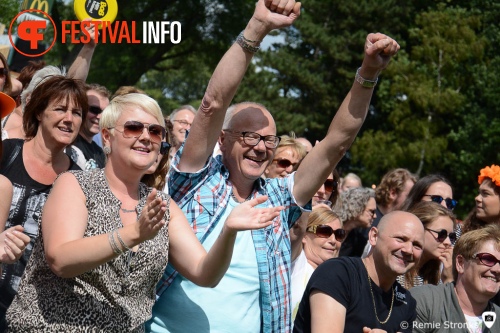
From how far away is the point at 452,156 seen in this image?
109ft

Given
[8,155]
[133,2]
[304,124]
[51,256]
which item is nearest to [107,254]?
[51,256]

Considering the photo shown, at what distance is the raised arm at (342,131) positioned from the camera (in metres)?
3.97

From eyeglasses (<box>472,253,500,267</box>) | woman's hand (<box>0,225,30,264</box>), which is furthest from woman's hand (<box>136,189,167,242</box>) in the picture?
eyeglasses (<box>472,253,500,267</box>)

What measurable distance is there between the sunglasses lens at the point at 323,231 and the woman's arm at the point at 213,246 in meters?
2.61

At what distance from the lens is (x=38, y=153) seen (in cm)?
451

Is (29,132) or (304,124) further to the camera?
(304,124)

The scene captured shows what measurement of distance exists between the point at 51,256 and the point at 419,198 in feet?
15.7

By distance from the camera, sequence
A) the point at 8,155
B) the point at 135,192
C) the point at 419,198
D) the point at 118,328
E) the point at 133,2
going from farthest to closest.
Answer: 1. the point at 133,2
2. the point at 419,198
3. the point at 8,155
4. the point at 135,192
5. the point at 118,328

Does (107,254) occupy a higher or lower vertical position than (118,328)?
higher

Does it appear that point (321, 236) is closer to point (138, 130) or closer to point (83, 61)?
point (83, 61)

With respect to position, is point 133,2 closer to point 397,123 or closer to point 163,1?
point 163,1

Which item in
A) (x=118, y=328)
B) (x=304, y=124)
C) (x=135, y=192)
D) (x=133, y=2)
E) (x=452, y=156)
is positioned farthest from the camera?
(x=304, y=124)

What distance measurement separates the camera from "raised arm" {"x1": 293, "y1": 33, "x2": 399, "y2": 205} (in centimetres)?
397

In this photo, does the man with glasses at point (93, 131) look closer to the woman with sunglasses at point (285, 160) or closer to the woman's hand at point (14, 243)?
the woman with sunglasses at point (285, 160)
